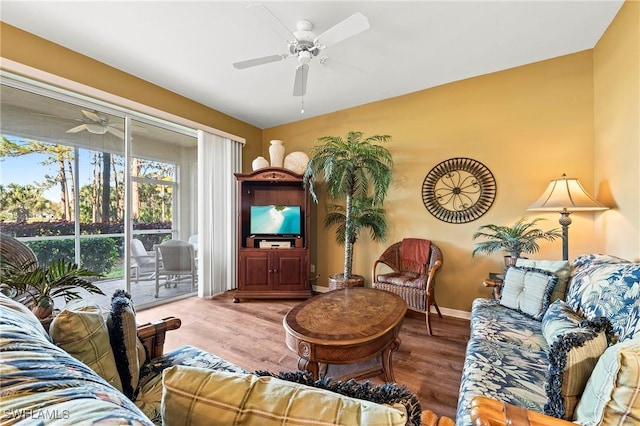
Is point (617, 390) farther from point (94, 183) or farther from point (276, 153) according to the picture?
point (94, 183)

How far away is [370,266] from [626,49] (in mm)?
3086

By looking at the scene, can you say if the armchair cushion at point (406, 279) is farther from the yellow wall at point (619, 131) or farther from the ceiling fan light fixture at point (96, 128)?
the ceiling fan light fixture at point (96, 128)

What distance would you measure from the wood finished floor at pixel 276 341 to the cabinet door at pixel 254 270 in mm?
225

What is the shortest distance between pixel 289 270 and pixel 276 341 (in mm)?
1272

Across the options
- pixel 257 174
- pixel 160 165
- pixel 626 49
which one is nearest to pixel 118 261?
pixel 160 165

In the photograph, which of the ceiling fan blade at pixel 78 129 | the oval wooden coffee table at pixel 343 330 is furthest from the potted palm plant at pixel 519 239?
the ceiling fan blade at pixel 78 129

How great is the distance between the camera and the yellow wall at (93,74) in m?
2.18

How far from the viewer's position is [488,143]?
2949mm

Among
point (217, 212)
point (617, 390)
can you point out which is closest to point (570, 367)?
point (617, 390)

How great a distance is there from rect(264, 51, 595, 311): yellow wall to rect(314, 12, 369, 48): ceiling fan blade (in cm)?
185

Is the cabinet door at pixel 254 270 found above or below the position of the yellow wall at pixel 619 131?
below

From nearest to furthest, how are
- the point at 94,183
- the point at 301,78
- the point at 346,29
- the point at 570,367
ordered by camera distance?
1. the point at 570,367
2. the point at 346,29
3. the point at 301,78
4. the point at 94,183

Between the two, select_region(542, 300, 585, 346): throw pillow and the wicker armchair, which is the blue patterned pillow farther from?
the wicker armchair

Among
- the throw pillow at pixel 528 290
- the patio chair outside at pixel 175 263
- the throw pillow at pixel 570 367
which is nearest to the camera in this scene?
the throw pillow at pixel 570 367
